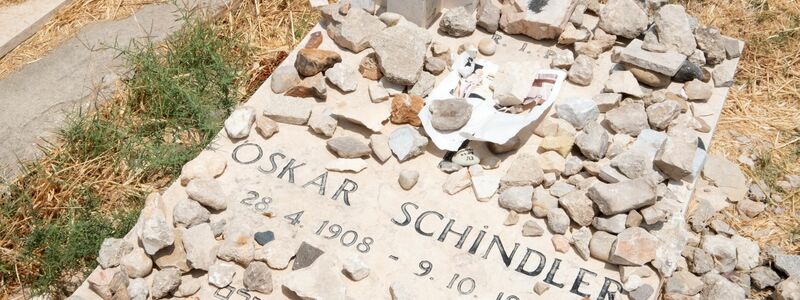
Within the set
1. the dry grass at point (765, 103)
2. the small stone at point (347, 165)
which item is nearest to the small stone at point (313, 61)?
the small stone at point (347, 165)

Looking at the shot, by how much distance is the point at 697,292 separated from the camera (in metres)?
2.74

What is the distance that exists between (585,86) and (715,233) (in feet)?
2.47

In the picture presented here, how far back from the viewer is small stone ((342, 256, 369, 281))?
258 centimetres

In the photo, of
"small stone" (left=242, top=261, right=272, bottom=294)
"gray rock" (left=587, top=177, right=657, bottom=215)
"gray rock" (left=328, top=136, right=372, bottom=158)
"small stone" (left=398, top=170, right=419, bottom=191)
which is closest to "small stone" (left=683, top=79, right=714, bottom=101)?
"gray rock" (left=587, top=177, right=657, bottom=215)

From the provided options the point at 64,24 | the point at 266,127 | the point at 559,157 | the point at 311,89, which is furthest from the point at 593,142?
the point at 64,24

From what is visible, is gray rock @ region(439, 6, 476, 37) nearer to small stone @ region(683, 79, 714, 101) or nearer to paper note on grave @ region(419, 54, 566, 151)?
paper note on grave @ region(419, 54, 566, 151)

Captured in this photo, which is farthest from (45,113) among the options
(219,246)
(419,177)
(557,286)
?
(557,286)

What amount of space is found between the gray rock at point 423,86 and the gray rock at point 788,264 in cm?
141

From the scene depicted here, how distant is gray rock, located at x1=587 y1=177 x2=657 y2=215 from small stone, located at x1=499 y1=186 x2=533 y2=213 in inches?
8.1

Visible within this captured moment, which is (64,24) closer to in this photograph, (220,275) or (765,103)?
(220,275)

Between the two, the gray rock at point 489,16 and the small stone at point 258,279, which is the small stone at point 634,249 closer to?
the small stone at point 258,279

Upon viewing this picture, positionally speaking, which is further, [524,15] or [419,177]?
[524,15]

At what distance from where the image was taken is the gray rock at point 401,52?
317 centimetres

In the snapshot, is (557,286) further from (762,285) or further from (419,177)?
(762,285)
